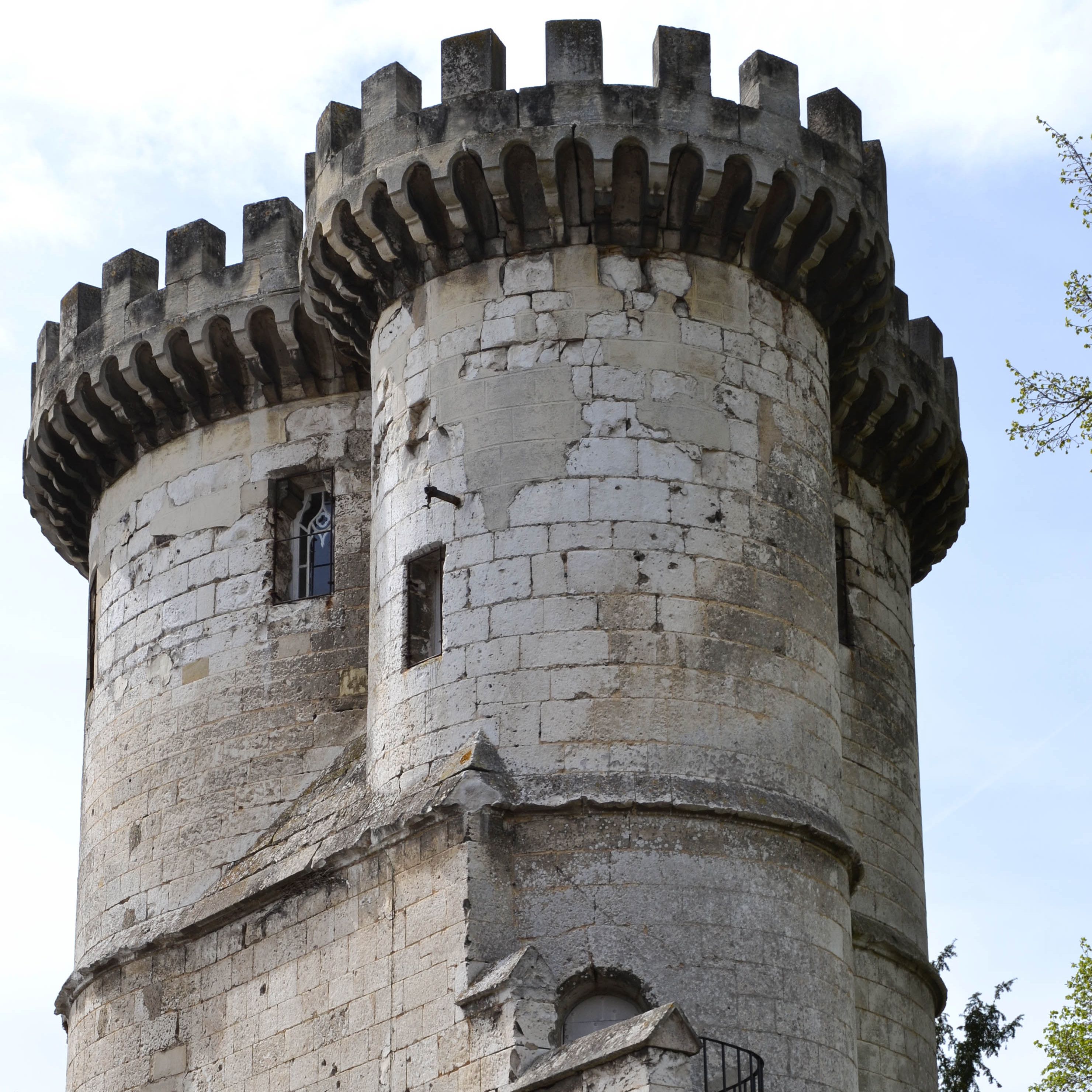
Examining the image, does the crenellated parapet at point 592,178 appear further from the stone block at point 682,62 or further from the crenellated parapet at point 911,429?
the crenellated parapet at point 911,429

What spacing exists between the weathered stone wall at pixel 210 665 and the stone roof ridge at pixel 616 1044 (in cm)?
476

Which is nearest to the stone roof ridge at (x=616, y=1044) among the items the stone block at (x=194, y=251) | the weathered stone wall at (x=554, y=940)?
the weathered stone wall at (x=554, y=940)

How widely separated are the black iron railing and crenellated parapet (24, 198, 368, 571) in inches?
260

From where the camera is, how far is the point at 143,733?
756 inches

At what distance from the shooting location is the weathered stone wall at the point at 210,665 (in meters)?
18.3

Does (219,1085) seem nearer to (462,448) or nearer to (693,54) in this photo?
(462,448)

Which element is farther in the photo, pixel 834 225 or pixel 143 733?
pixel 143 733

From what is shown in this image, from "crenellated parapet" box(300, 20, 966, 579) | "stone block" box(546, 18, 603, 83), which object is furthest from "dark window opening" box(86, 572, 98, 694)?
"stone block" box(546, 18, 603, 83)

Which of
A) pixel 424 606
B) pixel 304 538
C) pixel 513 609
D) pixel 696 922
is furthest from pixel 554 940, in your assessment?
pixel 304 538

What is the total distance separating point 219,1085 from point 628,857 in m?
3.84

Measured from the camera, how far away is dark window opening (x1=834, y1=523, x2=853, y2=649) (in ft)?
64.5

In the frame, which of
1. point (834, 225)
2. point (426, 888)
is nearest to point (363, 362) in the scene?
point (834, 225)

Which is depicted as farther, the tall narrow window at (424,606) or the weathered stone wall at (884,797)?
the weathered stone wall at (884,797)

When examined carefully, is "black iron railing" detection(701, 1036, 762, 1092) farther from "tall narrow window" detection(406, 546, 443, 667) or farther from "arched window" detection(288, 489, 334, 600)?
"arched window" detection(288, 489, 334, 600)
